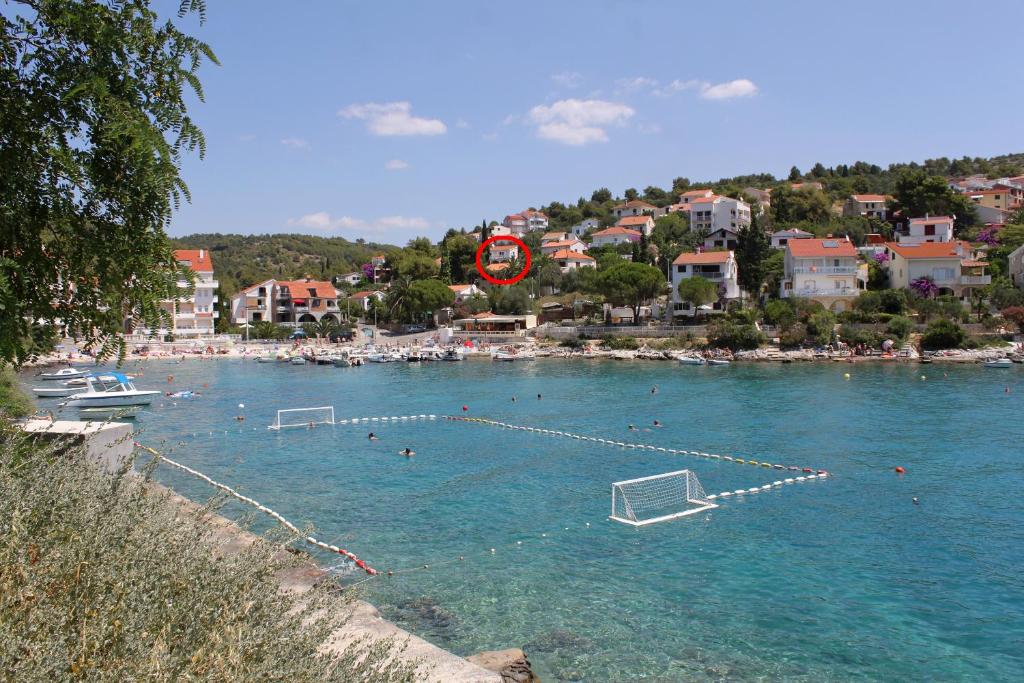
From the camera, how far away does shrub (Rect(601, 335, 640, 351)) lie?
71037 millimetres

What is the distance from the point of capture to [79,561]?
5.06 metres

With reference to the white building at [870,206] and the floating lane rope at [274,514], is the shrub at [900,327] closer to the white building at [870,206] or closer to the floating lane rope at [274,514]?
the white building at [870,206]

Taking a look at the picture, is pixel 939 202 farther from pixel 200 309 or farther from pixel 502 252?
pixel 200 309

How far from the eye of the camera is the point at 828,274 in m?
69.4

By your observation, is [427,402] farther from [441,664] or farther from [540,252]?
[540,252]

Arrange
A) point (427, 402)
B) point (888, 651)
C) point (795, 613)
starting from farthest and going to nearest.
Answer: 1. point (427, 402)
2. point (795, 613)
3. point (888, 651)

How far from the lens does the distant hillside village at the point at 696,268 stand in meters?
69.6

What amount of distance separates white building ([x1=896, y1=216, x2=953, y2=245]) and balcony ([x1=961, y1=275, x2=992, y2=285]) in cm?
1485

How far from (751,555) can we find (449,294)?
73044 mm

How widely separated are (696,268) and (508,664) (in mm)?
70223

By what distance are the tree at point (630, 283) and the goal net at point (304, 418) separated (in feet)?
134

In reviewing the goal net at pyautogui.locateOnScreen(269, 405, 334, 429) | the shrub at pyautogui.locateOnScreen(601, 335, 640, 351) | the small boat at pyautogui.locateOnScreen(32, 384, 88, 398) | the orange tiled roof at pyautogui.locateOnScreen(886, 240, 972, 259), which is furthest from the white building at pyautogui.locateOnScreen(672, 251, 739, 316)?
the small boat at pyautogui.locateOnScreen(32, 384, 88, 398)

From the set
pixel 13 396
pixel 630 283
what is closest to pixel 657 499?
pixel 13 396

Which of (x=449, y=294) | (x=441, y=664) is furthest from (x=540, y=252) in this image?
(x=441, y=664)
